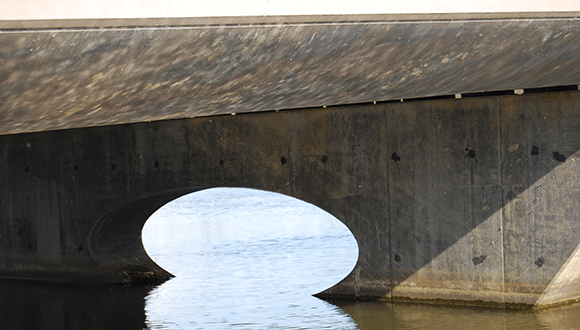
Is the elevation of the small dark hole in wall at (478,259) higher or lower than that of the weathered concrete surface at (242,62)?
lower

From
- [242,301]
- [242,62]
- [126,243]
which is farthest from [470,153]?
[126,243]

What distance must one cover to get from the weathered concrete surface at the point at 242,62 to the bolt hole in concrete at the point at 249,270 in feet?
13.4

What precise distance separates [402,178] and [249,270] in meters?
3.58

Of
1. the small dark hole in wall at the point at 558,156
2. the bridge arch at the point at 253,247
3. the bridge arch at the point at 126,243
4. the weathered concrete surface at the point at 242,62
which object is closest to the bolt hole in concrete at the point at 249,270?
the bridge arch at the point at 253,247

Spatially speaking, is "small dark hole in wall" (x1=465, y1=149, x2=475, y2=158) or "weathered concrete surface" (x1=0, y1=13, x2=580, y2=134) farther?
"small dark hole in wall" (x1=465, y1=149, x2=475, y2=158)

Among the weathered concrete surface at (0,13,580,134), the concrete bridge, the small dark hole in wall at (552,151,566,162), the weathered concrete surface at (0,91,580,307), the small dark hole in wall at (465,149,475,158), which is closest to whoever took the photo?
the weathered concrete surface at (0,13,580,134)

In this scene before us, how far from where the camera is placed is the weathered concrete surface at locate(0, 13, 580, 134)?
6.17ft

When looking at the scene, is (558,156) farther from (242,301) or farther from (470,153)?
(242,301)

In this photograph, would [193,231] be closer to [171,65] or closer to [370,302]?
[370,302]

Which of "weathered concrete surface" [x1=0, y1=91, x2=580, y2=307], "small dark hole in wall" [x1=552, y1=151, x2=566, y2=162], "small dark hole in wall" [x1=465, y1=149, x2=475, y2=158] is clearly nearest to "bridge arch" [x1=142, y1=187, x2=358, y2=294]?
→ "weathered concrete surface" [x1=0, y1=91, x2=580, y2=307]

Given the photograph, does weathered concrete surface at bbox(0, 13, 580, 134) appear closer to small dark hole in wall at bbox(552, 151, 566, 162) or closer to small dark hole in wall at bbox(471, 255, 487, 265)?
Result: small dark hole in wall at bbox(552, 151, 566, 162)

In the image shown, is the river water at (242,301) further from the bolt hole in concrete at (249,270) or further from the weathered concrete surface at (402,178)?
the weathered concrete surface at (402,178)

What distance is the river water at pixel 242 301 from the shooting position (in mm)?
6508

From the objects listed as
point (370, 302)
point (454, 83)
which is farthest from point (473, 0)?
point (370, 302)
